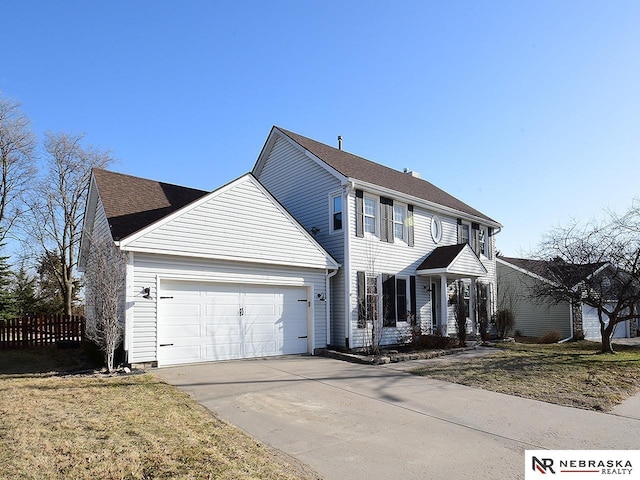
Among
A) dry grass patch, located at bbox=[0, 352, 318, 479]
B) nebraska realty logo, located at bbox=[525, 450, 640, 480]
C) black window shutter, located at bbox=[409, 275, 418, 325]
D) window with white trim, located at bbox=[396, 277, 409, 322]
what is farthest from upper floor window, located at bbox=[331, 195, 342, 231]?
nebraska realty logo, located at bbox=[525, 450, 640, 480]

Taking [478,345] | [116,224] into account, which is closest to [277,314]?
[116,224]

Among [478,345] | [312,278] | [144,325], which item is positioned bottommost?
[478,345]

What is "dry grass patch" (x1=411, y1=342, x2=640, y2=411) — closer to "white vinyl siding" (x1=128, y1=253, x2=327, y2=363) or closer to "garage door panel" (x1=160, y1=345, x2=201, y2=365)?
"white vinyl siding" (x1=128, y1=253, x2=327, y2=363)

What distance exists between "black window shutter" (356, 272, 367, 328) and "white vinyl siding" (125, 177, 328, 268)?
1703 millimetres

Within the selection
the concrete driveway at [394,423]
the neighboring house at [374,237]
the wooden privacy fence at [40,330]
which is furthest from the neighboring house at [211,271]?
the wooden privacy fence at [40,330]

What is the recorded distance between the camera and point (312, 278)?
45.0 ft

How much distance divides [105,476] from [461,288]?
15.7 metres

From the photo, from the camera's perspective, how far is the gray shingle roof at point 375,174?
52.2ft

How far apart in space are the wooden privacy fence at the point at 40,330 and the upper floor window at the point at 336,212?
29.0 feet

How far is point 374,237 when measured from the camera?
15.4 meters

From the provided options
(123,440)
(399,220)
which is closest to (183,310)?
(123,440)

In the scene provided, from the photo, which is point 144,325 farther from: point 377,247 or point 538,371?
point 538,371

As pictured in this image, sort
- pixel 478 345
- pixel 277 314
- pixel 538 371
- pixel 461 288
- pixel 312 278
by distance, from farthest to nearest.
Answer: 1. pixel 461 288
2. pixel 478 345
3. pixel 312 278
4. pixel 277 314
5. pixel 538 371

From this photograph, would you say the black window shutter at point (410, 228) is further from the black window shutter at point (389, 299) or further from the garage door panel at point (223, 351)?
the garage door panel at point (223, 351)
